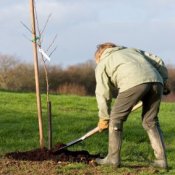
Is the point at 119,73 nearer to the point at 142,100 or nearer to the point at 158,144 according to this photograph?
the point at 142,100

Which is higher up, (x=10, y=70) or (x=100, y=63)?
(x=100, y=63)

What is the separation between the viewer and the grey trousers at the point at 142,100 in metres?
7.30

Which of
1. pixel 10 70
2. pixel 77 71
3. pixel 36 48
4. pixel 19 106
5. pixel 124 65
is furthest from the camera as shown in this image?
pixel 77 71

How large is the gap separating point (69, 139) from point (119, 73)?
5.06 m

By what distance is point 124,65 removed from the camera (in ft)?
23.9

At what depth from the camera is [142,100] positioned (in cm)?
769

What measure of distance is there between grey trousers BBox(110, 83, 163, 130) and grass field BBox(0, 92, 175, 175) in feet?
2.24

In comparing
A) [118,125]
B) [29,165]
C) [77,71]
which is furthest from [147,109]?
[77,71]

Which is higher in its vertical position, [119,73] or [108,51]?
[108,51]

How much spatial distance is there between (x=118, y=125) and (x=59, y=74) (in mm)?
32555

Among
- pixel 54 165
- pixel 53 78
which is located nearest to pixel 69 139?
pixel 54 165

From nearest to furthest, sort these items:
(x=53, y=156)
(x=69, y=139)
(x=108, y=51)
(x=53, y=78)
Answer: (x=108, y=51)
(x=53, y=156)
(x=69, y=139)
(x=53, y=78)

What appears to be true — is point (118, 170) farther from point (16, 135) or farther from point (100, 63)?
point (16, 135)

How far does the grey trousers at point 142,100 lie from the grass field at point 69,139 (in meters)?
0.68
